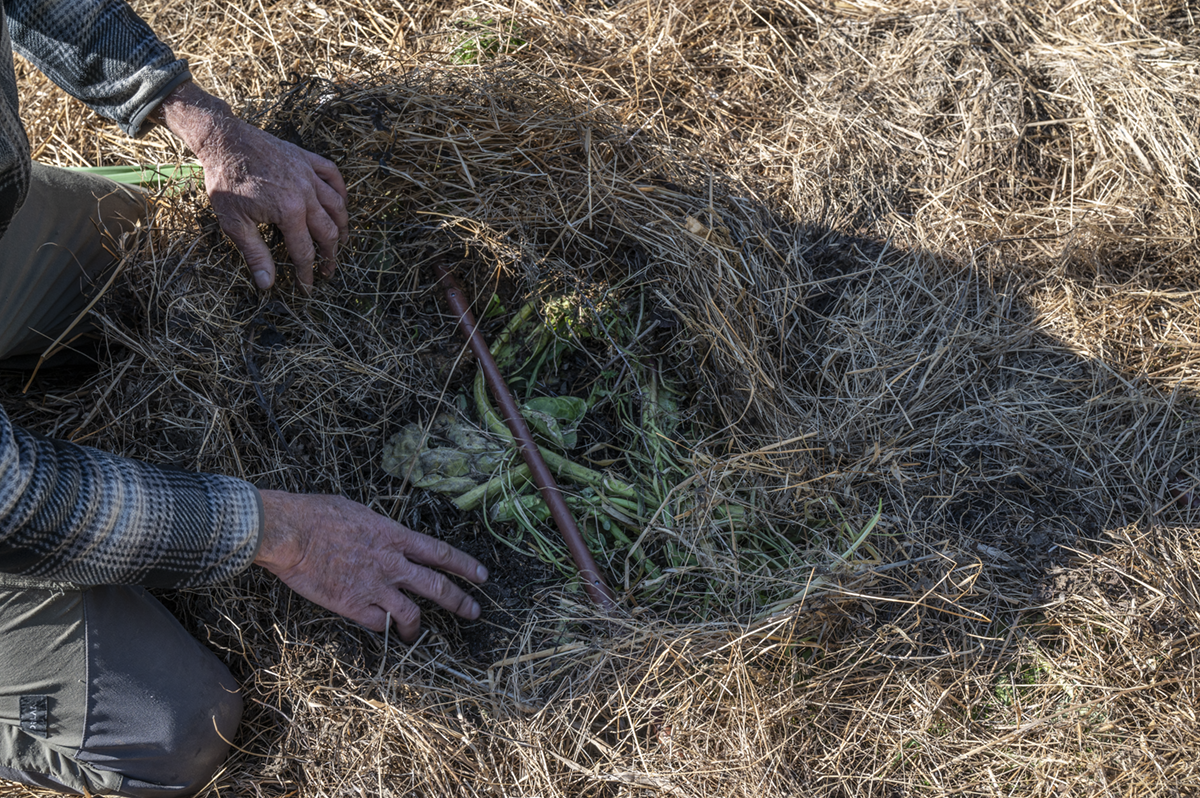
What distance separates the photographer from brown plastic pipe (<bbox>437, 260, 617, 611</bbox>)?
5.79 feet

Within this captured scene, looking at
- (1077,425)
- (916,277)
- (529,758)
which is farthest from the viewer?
(916,277)

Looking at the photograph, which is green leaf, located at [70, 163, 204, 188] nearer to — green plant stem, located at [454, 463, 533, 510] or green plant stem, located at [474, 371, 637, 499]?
green plant stem, located at [474, 371, 637, 499]

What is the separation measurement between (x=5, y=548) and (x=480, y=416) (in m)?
1.01

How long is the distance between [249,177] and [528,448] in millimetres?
896

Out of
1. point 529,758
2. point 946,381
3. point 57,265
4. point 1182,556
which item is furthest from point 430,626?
point 1182,556

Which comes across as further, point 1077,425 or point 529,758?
point 1077,425

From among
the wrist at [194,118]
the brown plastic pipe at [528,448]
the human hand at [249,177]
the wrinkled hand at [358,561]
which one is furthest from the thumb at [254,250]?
the wrinkled hand at [358,561]

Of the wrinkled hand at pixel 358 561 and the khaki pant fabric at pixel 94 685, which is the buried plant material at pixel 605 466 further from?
the khaki pant fabric at pixel 94 685

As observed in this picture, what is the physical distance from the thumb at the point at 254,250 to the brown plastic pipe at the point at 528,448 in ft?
1.40

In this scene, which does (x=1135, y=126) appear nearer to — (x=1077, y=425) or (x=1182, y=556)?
(x=1077, y=425)

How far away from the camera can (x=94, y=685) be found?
1.54 metres

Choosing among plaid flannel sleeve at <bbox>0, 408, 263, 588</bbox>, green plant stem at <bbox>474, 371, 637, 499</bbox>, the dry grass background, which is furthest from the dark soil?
plaid flannel sleeve at <bbox>0, 408, 263, 588</bbox>

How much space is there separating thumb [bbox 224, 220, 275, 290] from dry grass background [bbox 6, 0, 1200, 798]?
3.7 inches

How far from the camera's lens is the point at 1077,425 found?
Answer: 75.4 inches
